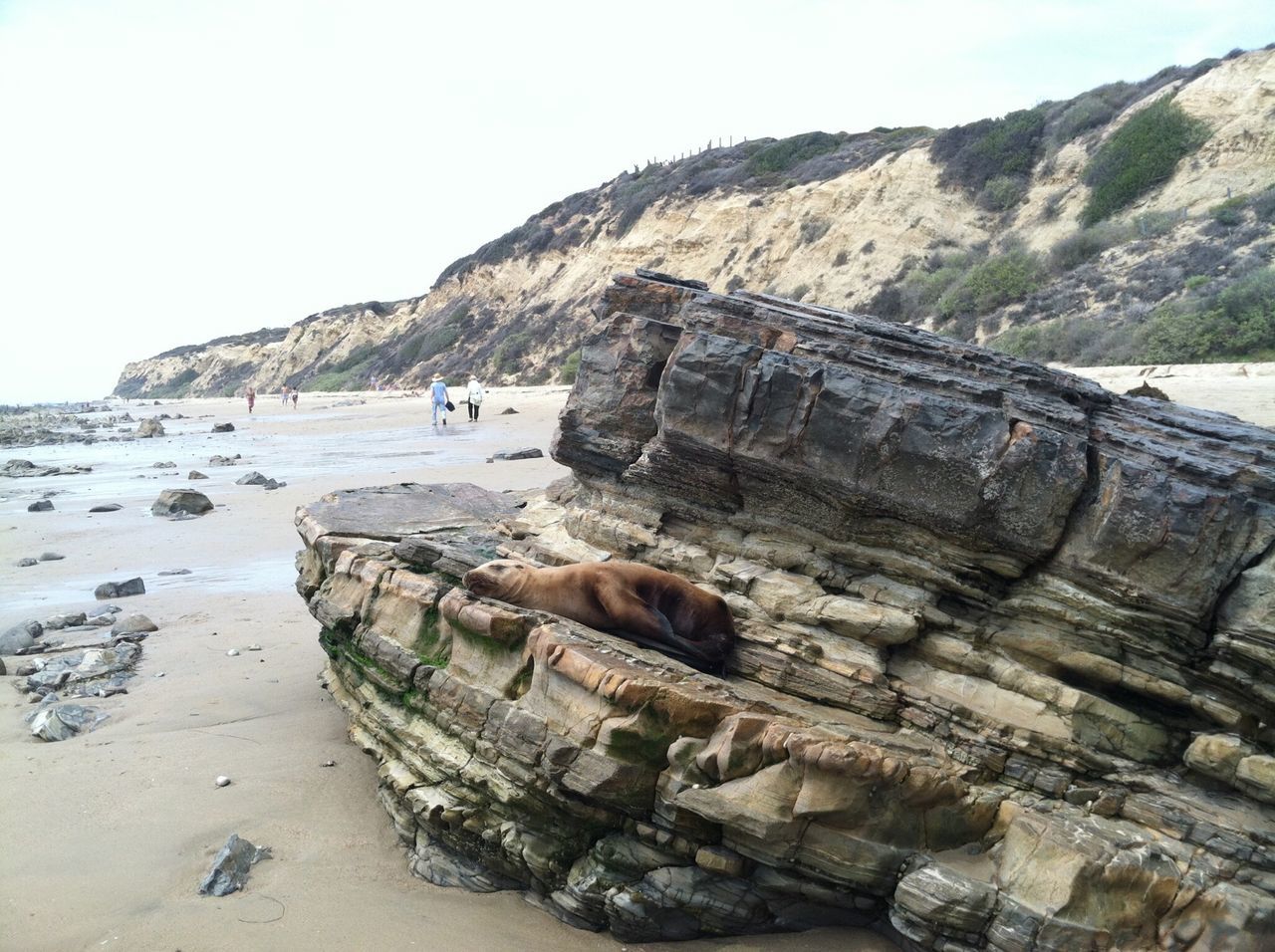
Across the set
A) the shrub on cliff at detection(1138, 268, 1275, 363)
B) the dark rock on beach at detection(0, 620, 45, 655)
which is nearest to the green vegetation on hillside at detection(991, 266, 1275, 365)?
the shrub on cliff at detection(1138, 268, 1275, 363)

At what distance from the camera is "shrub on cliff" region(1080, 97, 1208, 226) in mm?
27438

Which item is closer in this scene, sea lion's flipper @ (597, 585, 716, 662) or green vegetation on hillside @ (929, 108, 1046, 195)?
sea lion's flipper @ (597, 585, 716, 662)

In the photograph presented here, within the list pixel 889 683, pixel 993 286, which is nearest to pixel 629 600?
pixel 889 683

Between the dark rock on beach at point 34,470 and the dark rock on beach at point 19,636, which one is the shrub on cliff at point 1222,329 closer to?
the dark rock on beach at point 19,636

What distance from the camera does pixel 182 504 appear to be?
14805 millimetres

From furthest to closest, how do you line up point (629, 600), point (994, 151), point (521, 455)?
point (994, 151), point (521, 455), point (629, 600)

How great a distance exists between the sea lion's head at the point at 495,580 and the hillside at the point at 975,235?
54.7ft

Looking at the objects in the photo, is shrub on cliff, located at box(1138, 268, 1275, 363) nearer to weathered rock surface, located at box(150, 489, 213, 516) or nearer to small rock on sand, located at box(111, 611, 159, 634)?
weathered rock surface, located at box(150, 489, 213, 516)

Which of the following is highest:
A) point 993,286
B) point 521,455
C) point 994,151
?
point 994,151

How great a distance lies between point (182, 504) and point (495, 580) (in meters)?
10.9

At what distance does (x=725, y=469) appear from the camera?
6047 mm

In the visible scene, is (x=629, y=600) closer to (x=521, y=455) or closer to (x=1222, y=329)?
(x=521, y=455)

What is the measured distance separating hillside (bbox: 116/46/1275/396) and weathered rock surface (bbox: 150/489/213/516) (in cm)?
1747

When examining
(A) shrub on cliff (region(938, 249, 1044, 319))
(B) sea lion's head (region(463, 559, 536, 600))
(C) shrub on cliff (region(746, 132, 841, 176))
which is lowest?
(B) sea lion's head (region(463, 559, 536, 600))
